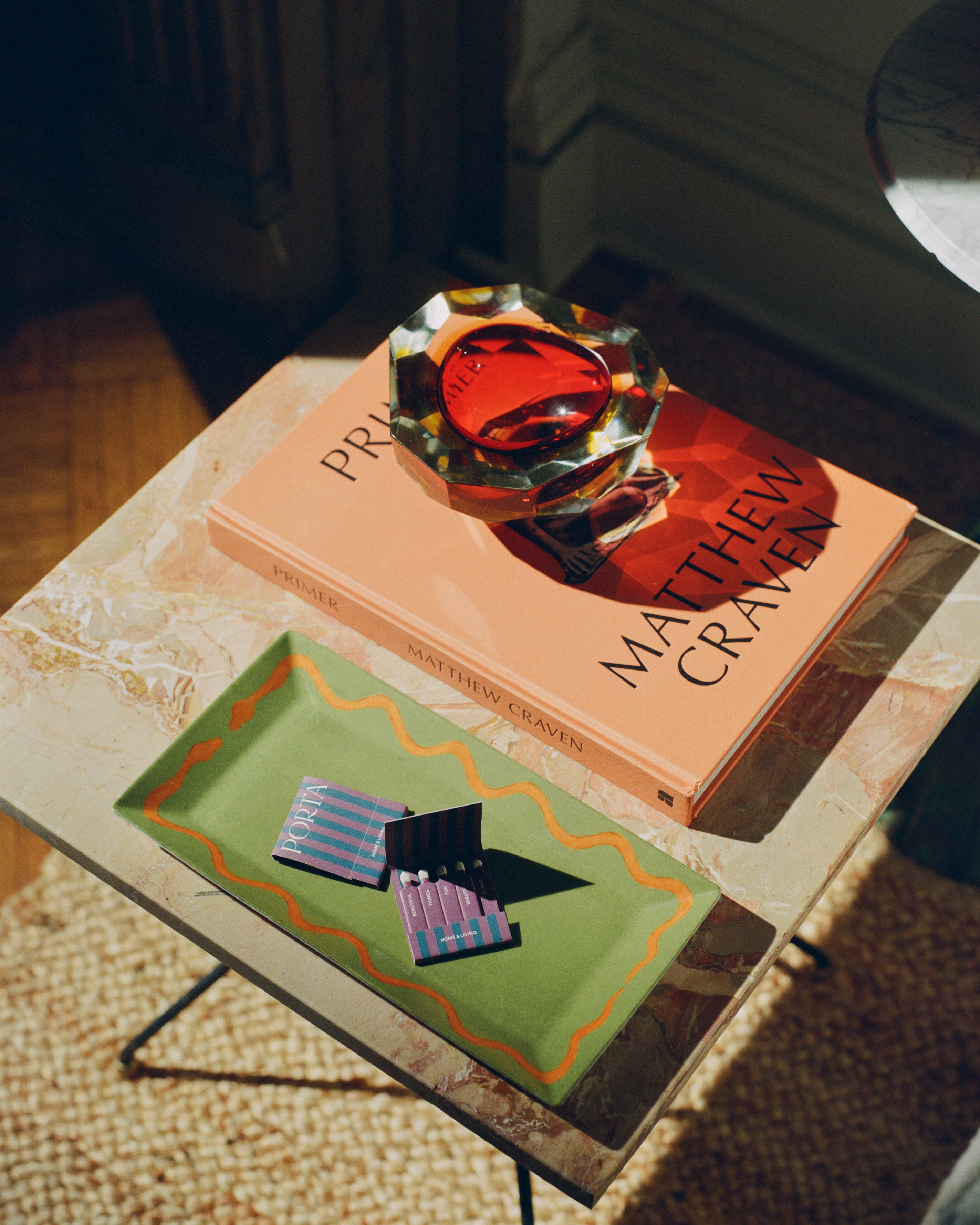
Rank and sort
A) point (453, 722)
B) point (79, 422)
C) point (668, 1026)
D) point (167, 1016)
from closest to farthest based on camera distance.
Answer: point (668, 1026), point (453, 722), point (167, 1016), point (79, 422)

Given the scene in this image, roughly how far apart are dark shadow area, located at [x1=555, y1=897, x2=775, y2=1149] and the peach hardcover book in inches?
3.3

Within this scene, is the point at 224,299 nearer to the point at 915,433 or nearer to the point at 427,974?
the point at 915,433

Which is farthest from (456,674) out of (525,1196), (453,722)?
(525,1196)

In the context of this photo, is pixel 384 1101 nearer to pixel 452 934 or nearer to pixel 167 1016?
pixel 167 1016

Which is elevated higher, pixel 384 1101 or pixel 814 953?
pixel 814 953

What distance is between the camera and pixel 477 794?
2.70 ft

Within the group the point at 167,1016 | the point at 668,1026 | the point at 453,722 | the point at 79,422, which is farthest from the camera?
the point at 79,422

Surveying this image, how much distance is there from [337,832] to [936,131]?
655 mm

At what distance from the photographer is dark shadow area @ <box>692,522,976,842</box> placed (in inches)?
32.2

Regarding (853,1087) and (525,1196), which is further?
(853,1087)

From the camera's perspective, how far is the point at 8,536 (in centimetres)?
149

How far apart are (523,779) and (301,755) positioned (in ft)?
0.51

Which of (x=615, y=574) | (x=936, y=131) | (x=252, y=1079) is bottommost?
(x=252, y=1079)

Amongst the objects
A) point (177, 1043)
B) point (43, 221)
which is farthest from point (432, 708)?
point (43, 221)
